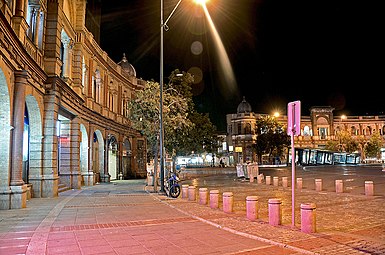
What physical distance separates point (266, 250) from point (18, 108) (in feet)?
35.2

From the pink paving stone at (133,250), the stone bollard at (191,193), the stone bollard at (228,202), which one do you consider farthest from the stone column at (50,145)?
the pink paving stone at (133,250)

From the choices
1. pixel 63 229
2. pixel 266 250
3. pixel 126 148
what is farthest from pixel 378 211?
pixel 126 148

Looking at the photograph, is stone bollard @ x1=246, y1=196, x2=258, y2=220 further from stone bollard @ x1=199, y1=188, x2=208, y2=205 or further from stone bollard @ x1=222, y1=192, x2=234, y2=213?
stone bollard @ x1=199, y1=188, x2=208, y2=205

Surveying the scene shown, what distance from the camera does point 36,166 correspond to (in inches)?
681

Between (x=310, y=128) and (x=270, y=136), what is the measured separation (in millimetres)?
25376

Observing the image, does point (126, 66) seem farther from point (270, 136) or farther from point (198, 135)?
point (270, 136)

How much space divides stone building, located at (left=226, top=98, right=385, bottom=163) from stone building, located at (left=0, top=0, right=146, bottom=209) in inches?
2003

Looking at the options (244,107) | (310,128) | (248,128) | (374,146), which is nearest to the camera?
(248,128)

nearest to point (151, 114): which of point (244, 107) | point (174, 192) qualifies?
point (174, 192)

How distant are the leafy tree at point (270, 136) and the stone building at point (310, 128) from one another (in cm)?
1004

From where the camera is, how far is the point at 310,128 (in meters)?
88.8

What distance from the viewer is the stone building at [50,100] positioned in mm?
13344

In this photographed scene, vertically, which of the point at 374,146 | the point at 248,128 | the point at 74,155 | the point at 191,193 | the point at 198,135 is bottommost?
the point at 191,193

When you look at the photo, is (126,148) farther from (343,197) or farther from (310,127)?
(310,127)
